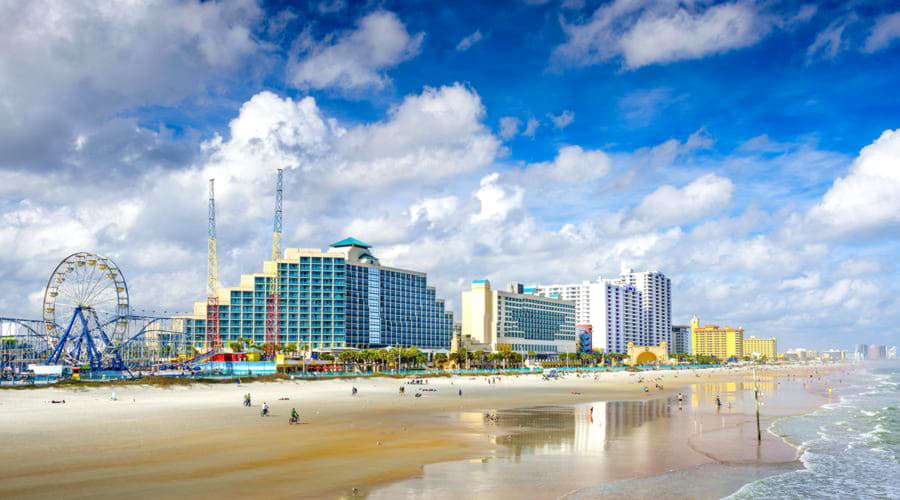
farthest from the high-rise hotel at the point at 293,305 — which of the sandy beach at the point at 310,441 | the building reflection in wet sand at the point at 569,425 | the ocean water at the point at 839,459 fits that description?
the ocean water at the point at 839,459

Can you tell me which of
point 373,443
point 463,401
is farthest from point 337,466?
point 463,401

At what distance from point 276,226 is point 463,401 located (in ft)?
427

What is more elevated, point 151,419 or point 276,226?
point 276,226

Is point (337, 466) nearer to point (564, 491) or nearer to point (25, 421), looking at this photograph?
point (564, 491)

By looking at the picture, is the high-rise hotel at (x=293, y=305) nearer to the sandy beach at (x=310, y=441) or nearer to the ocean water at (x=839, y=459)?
the sandy beach at (x=310, y=441)

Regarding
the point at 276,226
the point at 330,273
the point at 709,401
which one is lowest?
the point at 709,401

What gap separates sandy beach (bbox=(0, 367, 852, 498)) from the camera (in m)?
29.7

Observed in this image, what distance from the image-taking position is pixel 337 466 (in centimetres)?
3431

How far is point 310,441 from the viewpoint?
4353 cm

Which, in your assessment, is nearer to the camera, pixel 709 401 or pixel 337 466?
pixel 337 466

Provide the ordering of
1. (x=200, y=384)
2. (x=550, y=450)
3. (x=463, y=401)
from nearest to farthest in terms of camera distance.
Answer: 1. (x=550, y=450)
2. (x=463, y=401)
3. (x=200, y=384)

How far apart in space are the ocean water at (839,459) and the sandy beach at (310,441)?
7.59 feet

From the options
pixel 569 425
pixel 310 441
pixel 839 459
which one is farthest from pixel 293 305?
pixel 839 459

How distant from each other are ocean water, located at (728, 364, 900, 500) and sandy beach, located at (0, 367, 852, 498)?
231 cm
